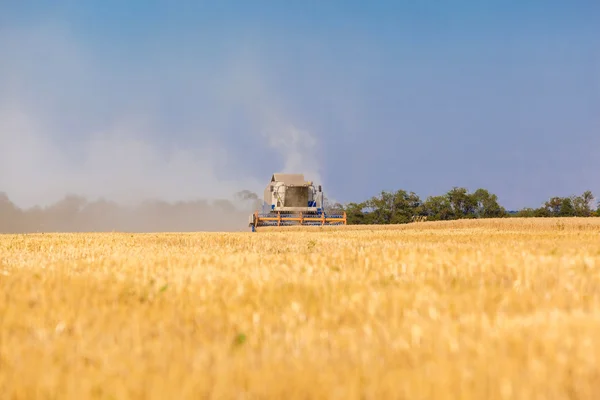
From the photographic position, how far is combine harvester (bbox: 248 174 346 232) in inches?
1569

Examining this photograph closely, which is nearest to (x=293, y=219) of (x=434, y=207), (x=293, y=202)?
(x=293, y=202)

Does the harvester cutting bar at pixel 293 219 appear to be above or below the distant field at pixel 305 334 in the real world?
above

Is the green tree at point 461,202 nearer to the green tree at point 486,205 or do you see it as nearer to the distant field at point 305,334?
the green tree at point 486,205

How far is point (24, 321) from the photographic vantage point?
4.09m

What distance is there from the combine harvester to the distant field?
3341cm

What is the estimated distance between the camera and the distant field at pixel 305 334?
8.05 ft

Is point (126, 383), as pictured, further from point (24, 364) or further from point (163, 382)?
point (24, 364)

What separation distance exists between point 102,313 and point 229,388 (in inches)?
84.9

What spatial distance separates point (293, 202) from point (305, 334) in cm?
3809

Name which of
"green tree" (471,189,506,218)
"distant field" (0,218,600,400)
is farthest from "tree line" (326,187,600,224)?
"distant field" (0,218,600,400)

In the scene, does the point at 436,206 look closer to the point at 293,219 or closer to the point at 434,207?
the point at 434,207

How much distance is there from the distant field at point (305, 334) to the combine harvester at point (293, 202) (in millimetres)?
33414

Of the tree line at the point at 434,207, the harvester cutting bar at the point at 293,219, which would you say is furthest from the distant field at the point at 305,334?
the tree line at the point at 434,207

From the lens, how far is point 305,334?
10.7 ft
